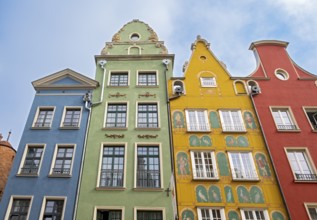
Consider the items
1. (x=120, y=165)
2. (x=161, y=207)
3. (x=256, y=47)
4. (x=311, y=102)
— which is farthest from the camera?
(x=256, y=47)

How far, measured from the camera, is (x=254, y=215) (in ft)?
47.1

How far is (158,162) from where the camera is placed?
1656cm

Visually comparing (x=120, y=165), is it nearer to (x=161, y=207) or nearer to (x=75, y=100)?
(x=161, y=207)

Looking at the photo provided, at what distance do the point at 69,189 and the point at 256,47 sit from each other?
17.4 m

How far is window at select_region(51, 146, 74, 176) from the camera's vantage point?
635 inches

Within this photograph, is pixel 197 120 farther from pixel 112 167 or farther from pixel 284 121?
pixel 112 167

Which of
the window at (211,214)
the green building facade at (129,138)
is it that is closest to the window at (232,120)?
the green building facade at (129,138)

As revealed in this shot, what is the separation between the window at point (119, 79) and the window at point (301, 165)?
12.2m

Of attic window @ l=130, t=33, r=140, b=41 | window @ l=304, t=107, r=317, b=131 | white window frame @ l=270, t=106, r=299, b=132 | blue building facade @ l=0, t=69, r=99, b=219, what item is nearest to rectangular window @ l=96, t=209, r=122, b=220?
blue building facade @ l=0, t=69, r=99, b=219

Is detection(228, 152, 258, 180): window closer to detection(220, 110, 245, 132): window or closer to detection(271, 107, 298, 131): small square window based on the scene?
detection(220, 110, 245, 132): window

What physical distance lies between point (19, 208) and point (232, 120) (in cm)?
1358

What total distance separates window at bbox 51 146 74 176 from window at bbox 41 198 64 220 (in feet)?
5.05

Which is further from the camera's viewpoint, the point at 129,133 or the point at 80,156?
the point at 129,133

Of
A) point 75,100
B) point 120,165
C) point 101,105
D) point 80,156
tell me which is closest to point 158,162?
point 120,165
